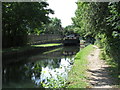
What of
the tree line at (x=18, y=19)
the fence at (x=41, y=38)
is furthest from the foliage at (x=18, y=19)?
the fence at (x=41, y=38)

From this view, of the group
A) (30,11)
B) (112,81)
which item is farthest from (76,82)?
(30,11)

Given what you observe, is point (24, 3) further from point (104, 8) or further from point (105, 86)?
point (105, 86)

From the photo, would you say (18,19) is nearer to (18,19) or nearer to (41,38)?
(18,19)

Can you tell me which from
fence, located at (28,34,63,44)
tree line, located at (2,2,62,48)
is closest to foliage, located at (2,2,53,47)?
tree line, located at (2,2,62,48)

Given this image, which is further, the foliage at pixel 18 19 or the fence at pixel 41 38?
the fence at pixel 41 38

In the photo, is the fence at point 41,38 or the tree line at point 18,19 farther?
the fence at point 41,38

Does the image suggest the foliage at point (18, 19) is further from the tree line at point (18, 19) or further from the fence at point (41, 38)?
the fence at point (41, 38)

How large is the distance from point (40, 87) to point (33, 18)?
15050 millimetres

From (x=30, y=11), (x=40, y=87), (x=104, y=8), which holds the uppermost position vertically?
(x=30, y=11)

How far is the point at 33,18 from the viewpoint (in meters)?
20.6

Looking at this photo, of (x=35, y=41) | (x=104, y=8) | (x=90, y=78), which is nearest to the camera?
(x=90, y=78)

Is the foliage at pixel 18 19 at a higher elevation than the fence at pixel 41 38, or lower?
higher

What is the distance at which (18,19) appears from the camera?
66.7ft

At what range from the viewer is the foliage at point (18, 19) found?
63.6 ft
